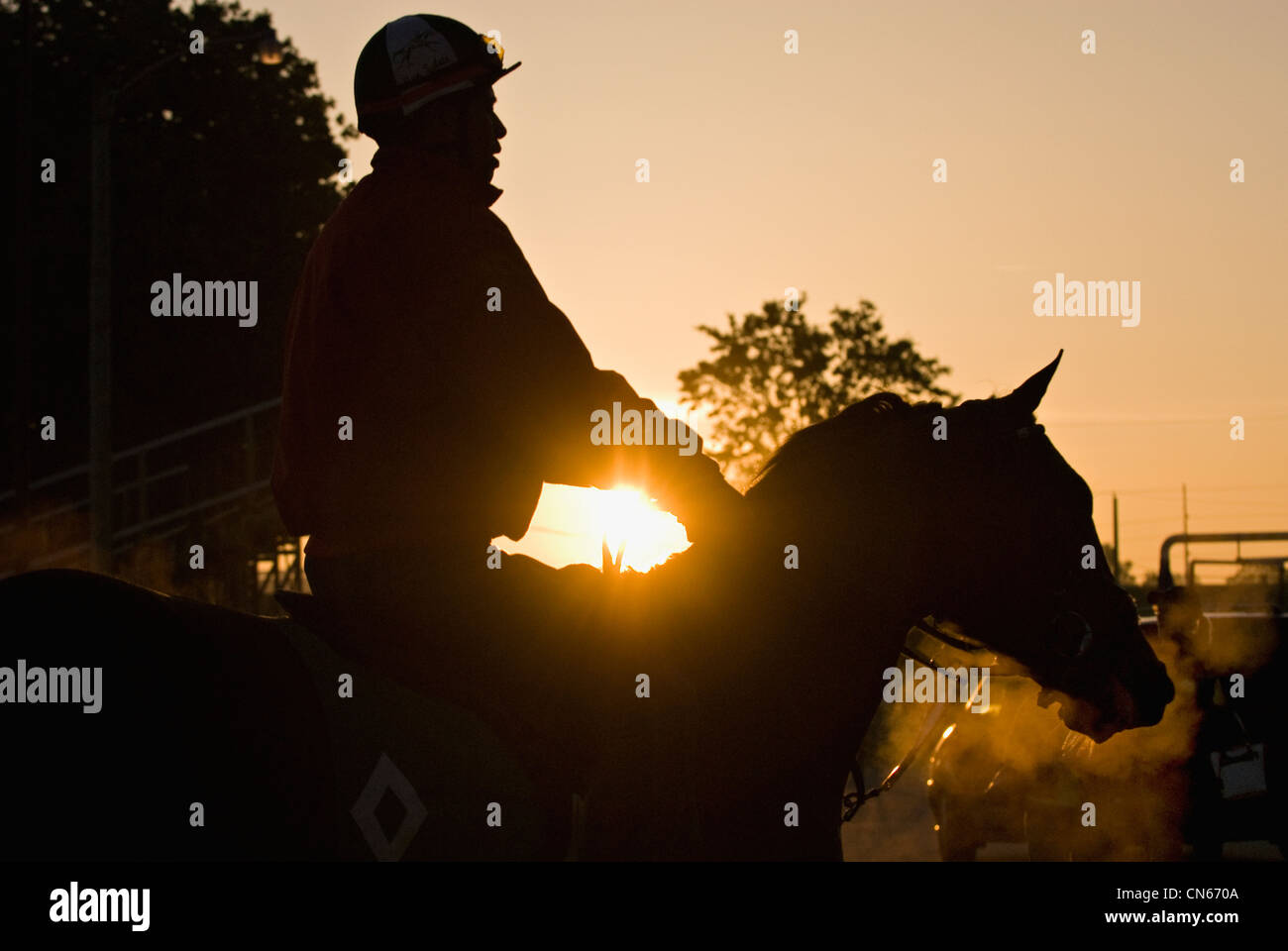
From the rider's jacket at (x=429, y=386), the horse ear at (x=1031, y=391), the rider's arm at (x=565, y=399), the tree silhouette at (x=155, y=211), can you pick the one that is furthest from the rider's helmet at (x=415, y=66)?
the tree silhouette at (x=155, y=211)

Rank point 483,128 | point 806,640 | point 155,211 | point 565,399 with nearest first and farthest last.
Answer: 1. point 565,399
2. point 483,128
3. point 806,640
4. point 155,211

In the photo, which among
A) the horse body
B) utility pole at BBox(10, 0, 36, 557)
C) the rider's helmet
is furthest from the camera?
utility pole at BBox(10, 0, 36, 557)

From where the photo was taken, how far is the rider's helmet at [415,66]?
377 centimetres

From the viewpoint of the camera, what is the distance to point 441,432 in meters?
3.54

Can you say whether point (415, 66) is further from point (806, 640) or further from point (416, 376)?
point (806, 640)

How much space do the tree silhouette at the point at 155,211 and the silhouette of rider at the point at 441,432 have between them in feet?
87.0

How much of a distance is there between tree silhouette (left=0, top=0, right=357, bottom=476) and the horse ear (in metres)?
26.9

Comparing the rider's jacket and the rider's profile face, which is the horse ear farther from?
the rider's profile face

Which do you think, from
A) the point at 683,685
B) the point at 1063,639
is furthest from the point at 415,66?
the point at 1063,639

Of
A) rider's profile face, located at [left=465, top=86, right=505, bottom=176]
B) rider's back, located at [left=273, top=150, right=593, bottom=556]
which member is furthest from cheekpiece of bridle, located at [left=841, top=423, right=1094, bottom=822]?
rider's profile face, located at [left=465, top=86, right=505, bottom=176]

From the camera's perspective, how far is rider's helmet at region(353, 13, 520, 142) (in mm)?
3768

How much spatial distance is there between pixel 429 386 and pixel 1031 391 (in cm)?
181
